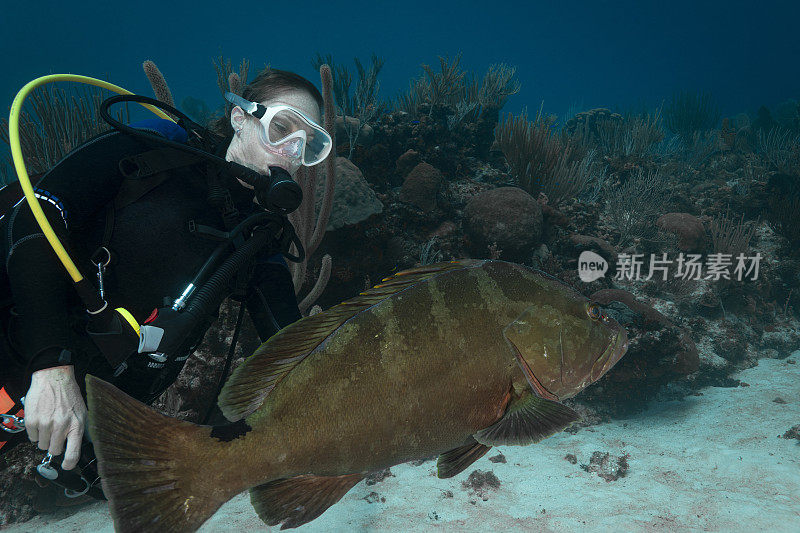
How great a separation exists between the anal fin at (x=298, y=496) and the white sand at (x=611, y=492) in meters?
2.50

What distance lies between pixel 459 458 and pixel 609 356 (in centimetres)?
67

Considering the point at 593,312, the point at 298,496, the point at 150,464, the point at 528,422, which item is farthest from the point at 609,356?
the point at 150,464

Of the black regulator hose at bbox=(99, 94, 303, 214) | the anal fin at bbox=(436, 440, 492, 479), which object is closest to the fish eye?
the anal fin at bbox=(436, 440, 492, 479)

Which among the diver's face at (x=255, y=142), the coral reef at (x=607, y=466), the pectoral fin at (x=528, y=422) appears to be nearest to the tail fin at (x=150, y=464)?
the pectoral fin at (x=528, y=422)

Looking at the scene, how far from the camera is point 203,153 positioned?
2010 mm

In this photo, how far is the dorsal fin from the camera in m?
1.17

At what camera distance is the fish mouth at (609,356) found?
1.38 metres

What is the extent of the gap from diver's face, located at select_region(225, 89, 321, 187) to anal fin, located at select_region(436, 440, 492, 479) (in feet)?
6.32

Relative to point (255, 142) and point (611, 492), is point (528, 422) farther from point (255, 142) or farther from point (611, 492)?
point (611, 492)

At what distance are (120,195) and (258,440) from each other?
1497 mm

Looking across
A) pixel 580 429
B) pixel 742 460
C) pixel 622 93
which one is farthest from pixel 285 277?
pixel 622 93

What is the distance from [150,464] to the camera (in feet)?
3.58

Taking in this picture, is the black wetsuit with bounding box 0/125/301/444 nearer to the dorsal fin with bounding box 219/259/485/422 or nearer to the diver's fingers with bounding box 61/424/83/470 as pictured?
the diver's fingers with bounding box 61/424/83/470

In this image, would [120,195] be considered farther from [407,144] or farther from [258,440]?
[407,144]
